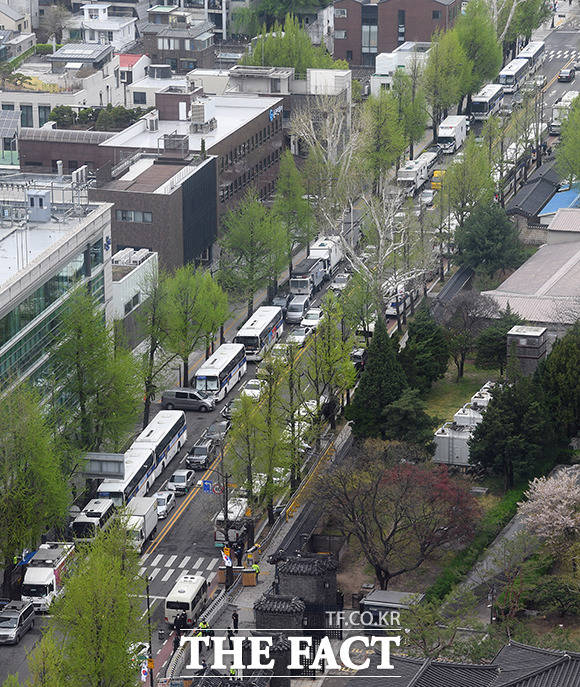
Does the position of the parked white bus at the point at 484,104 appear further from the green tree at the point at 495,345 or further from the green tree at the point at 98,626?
the green tree at the point at 98,626

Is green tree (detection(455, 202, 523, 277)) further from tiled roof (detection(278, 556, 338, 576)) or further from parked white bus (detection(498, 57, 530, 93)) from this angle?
parked white bus (detection(498, 57, 530, 93))

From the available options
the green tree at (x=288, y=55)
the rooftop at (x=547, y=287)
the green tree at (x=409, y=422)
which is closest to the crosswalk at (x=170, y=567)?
the green tree at (x=409, y=422)

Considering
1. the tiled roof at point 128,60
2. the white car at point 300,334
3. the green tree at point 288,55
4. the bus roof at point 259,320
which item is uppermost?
the green tree at point 288,55

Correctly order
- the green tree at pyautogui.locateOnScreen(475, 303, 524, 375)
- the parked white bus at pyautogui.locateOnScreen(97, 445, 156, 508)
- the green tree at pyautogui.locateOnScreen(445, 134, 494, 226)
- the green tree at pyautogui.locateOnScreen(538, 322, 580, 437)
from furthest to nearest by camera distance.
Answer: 1. the green tree at pyautogui.locateOnScreen(445, 134, 494, 226)
2. the green tree at pyautogui.locateOnScreen(475, 303, 524, 375)
3. the green tree at pyautogui.locateOnScreen(538, 322, 580, 437)
4. the parked white bus at pyautogui.locateOnScreen(97, 445, 156, 508)

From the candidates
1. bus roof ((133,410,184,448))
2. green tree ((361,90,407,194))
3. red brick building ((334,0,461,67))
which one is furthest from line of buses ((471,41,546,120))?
bus roof ((133,410,184,448))

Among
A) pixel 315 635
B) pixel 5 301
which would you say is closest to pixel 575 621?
pixel 315 635

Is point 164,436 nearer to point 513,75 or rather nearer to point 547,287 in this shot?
point 547,287
